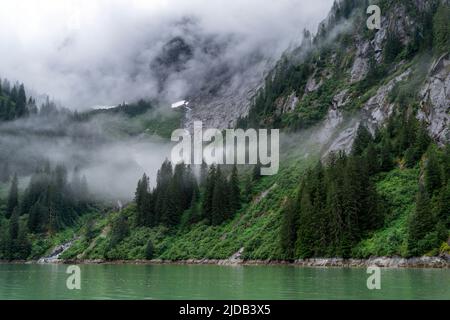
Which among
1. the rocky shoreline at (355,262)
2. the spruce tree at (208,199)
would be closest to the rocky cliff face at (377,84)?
the spruce tree at (208,199)

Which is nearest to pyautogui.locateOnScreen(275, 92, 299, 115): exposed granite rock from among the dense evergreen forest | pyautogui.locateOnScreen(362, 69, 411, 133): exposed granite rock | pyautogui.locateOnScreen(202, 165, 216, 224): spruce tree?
pyautogui.locateOnScreen(362, 69, 411, 133): exposed granite rock

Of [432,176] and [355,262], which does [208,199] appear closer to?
[355,262]

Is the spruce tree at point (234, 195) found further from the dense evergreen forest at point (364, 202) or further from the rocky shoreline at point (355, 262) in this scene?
the dense evergreen forest at point (364, 202)

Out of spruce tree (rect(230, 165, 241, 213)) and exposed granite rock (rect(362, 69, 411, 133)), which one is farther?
spruce tree (rect(230, 165, 241, 213))

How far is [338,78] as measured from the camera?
178 m

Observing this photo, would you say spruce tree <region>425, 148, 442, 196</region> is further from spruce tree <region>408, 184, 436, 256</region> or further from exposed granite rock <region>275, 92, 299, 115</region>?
exposed granite rock <region>275, 92, 299, 115</region>

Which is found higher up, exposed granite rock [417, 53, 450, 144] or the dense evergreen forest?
exposed granite rock [417, 53, 450, 144]

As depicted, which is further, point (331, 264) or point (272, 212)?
point (272, 212)

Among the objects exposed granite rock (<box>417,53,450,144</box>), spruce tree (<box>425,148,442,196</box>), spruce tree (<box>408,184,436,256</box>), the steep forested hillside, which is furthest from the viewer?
exposed granite rock (<box>417,53,450,144</box>)
